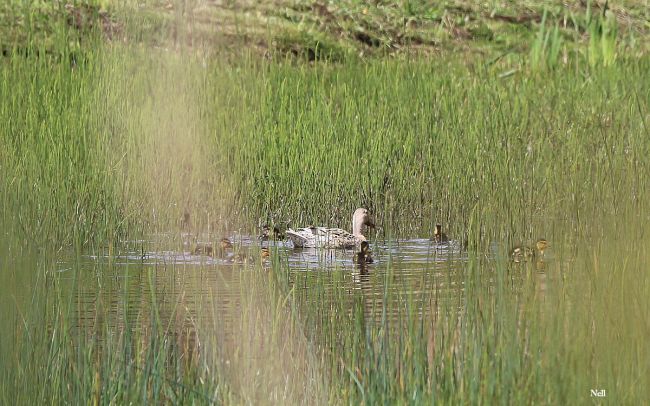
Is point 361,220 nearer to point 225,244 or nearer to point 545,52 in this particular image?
point 225,244

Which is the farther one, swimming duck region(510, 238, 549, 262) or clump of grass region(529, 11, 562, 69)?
clump of grass region(529, 11, 562, 69)

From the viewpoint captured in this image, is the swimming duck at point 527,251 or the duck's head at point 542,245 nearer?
the swimming duck at point 527,251

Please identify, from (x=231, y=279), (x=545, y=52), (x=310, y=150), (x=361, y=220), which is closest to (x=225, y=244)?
(x=231, y=279)

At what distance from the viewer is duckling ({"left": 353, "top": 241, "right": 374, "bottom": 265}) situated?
703 centimetres

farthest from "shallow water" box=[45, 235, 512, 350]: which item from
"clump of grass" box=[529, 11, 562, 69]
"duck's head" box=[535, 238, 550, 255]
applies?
"clump of grass" box=[529, 11, 562, 69]

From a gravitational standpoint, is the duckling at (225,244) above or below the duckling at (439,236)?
below

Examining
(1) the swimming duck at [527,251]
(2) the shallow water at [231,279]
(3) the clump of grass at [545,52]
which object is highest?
(3) the clump of grass at [545,52]

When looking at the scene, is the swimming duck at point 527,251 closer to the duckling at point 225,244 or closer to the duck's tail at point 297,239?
the duck's tail at point 297,239

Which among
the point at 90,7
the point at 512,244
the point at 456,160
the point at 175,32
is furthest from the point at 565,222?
the point at 90,7

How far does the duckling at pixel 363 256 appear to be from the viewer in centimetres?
703

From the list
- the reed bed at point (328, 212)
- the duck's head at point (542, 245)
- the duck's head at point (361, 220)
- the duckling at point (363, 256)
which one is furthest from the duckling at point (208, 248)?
the duck's head at point (542, 245)

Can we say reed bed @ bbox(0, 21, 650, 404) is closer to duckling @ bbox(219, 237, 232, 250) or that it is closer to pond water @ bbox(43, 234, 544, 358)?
pond water @ bbox(43, 234, 544, 358)

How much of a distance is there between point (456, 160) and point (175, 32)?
551cm

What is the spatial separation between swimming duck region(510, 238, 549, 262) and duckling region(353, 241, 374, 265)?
79 cm
